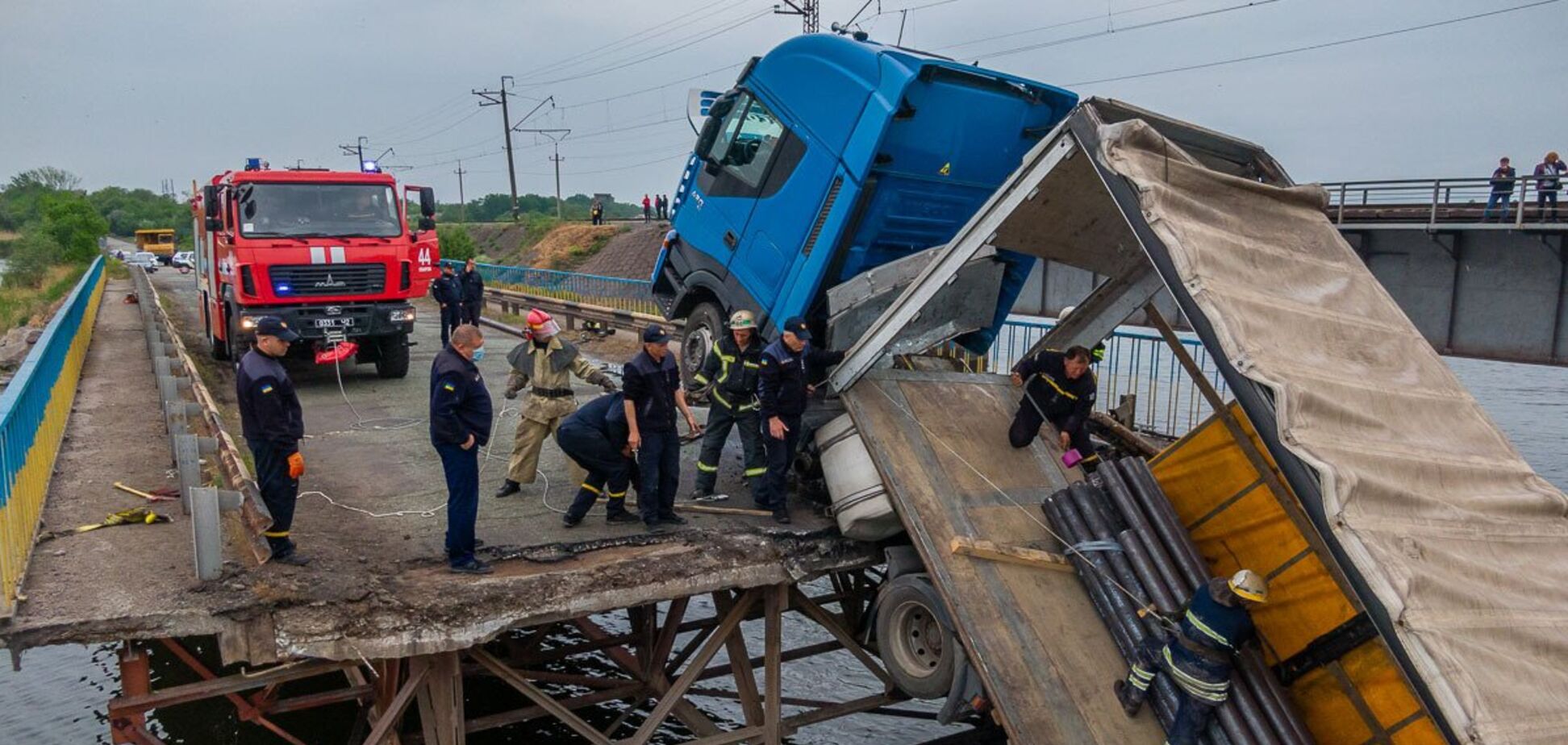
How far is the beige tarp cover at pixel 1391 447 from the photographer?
3.81 metres

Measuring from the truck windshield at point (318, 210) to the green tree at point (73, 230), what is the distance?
3314cm

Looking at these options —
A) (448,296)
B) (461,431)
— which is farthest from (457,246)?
(461,431)

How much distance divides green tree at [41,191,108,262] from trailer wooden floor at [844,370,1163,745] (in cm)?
4064

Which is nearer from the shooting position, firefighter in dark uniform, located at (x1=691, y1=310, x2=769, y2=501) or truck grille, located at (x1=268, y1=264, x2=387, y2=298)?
firefighter in dark uniform, located at (x1=691, y1=310, x2=769, y2=501)

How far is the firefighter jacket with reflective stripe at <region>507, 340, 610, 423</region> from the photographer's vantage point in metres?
7.12

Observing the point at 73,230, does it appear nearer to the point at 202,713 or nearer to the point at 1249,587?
the point at 202,713

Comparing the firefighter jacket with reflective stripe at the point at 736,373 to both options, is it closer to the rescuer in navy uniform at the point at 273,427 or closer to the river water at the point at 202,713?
the rescuer in navy uniform at the point at 273,427

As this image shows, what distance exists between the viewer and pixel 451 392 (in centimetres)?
545

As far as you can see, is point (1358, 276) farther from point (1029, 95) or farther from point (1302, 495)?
point (1029, 95)

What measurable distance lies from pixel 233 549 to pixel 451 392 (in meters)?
1.53

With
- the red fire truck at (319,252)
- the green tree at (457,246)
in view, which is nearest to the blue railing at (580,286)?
the green tree at (457,246)

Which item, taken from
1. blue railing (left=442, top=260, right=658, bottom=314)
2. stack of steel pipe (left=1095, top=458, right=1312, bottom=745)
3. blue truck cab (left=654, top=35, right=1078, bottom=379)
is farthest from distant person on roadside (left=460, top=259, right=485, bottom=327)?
stack of steel pipe (left=1095, top=458, right=1312, bottom=745)

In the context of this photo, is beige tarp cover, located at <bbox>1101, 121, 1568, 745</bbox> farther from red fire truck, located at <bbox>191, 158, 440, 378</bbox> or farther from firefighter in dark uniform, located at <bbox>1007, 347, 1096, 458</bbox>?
red fire truck, located at <bbox>191, 158, 440, 378</bbox>

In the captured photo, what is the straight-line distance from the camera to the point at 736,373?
22.7 feet
